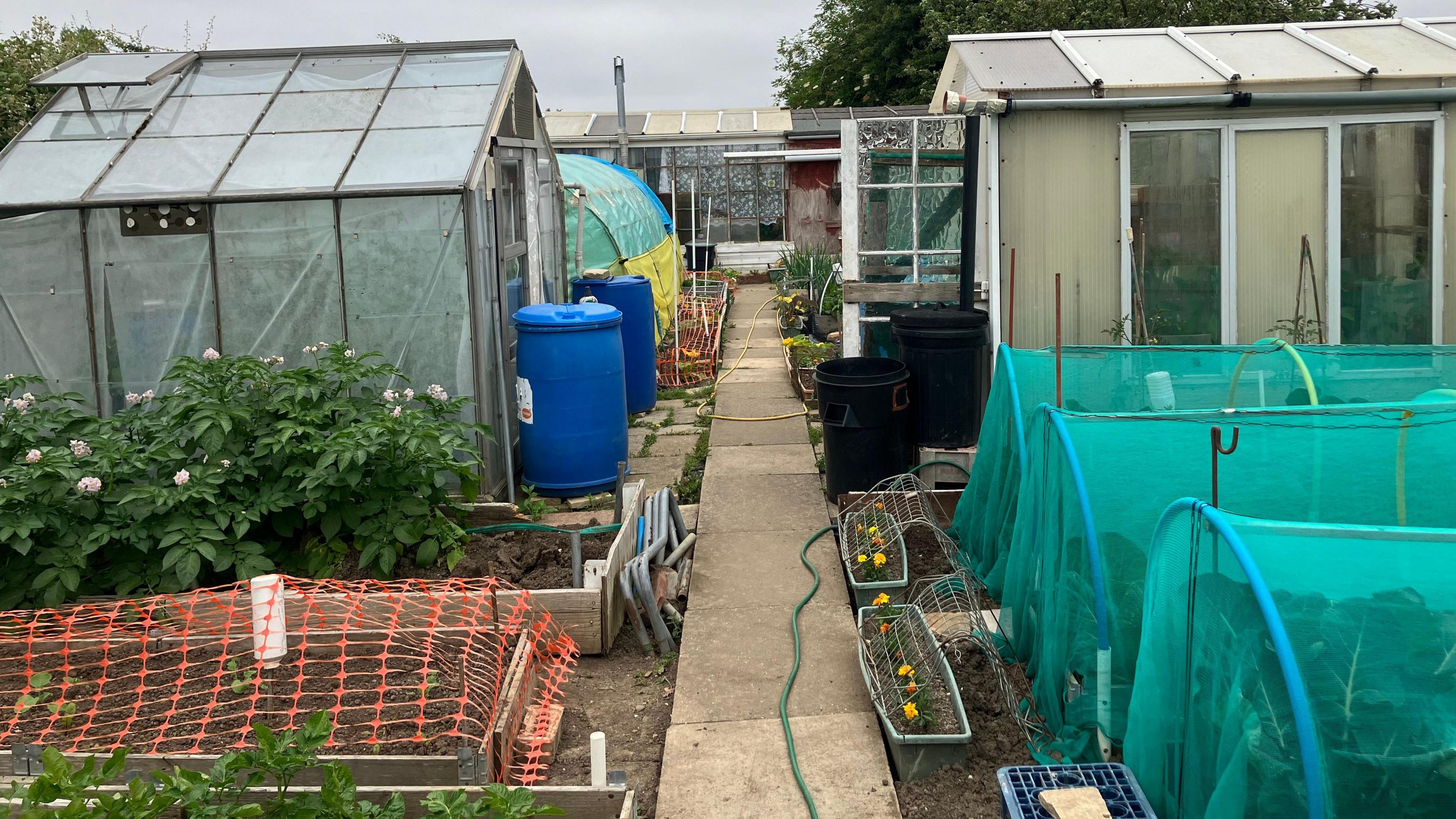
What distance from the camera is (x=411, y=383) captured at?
698 centimetres

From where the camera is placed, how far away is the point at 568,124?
80.1 feet

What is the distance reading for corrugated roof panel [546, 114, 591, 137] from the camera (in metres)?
23.7

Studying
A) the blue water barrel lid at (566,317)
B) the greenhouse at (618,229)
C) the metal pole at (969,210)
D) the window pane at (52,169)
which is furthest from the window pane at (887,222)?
the window pane at (52,169)

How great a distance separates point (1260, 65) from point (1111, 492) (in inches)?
222

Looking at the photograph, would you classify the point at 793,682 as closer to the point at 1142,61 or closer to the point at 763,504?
the point at 763,504

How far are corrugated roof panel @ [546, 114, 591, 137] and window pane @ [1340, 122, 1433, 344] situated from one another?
17431 mm

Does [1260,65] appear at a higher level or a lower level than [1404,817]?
higher

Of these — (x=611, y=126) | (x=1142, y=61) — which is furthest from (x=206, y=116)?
(x=611, y=126)

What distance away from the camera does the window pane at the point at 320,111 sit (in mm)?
7574

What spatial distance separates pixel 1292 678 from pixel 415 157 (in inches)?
239

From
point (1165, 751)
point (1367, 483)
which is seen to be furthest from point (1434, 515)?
point (1165, 751)

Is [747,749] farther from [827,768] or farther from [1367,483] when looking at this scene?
[1367,483]

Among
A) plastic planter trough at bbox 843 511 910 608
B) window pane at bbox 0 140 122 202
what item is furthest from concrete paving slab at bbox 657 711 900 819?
window pane at bbox 0 140 122 202

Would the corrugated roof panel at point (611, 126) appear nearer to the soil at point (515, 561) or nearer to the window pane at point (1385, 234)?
the window pane at point (1385, 234)
